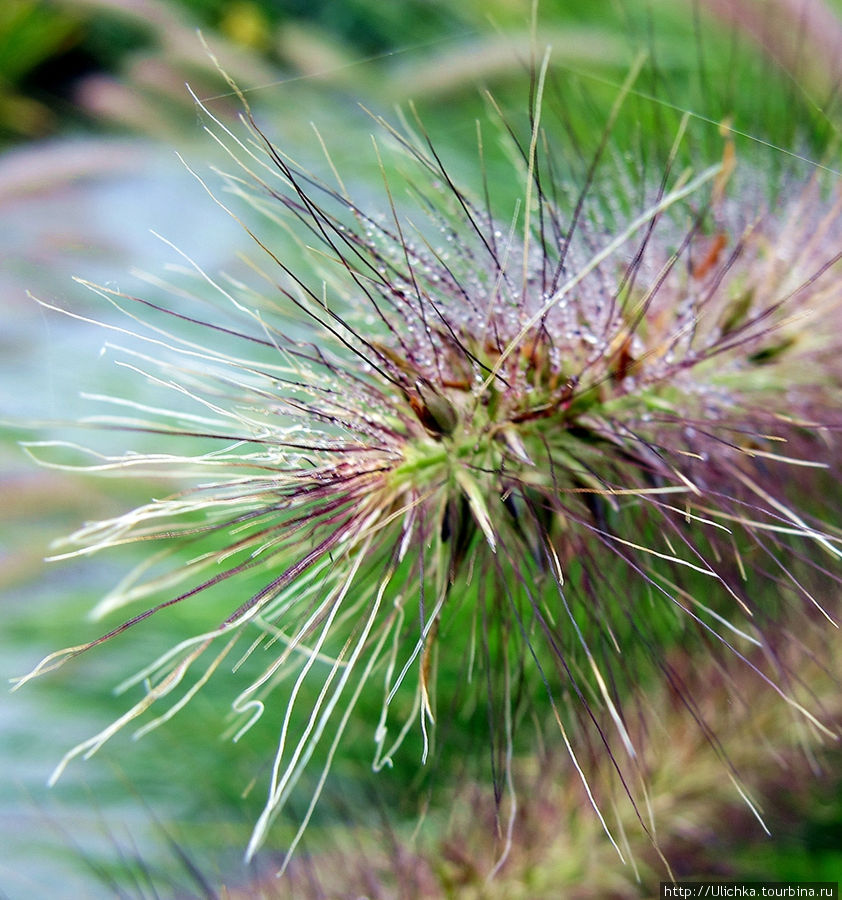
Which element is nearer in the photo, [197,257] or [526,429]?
[526,429]

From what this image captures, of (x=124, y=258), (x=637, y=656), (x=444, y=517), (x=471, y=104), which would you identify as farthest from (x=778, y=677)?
(x=124, y=258)

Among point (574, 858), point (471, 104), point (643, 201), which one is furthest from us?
point (471, 104)

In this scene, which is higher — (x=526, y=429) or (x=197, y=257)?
(x=197, y=257)

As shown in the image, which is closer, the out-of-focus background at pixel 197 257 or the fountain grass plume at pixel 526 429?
the fountain grass plume at pixel 526 429

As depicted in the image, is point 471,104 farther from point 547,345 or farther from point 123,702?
point 123,702

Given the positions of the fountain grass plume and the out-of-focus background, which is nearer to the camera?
the fountain grass plume
